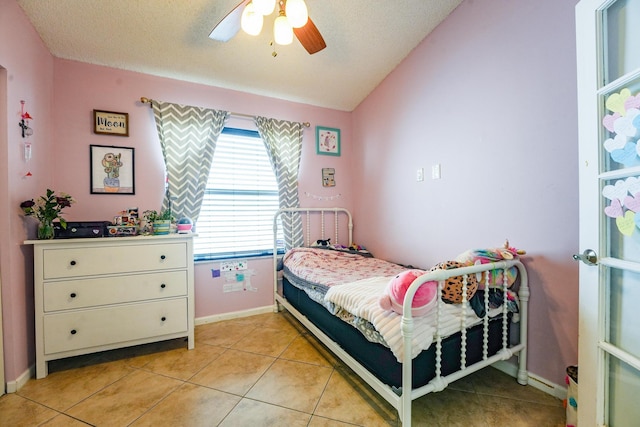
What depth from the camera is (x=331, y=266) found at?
236 cm

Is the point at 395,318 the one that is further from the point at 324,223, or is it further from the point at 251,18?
the point at 324,223

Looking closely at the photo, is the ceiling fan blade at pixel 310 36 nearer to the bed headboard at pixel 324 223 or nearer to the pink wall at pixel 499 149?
the pink wall at pixel 499 149

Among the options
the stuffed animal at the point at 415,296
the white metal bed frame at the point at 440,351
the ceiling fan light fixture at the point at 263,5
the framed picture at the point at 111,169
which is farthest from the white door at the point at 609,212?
the framed picture at the point at 111,169

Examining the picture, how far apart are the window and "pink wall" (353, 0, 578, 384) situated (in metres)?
1.38

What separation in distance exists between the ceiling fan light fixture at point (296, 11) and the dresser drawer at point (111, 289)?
6.21 feet

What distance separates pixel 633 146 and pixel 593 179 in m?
0.16

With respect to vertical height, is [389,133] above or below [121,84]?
below

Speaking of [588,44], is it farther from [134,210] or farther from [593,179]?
[134,210]

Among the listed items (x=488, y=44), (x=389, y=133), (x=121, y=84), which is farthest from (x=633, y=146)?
(x=121, y=84)

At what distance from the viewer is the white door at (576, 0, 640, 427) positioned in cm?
90

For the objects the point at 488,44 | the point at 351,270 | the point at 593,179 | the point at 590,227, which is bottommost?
the point at 351,270

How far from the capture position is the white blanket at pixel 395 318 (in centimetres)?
117

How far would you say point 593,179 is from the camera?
100 cm

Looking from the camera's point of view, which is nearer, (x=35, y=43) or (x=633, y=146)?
(x=633, y=146)
